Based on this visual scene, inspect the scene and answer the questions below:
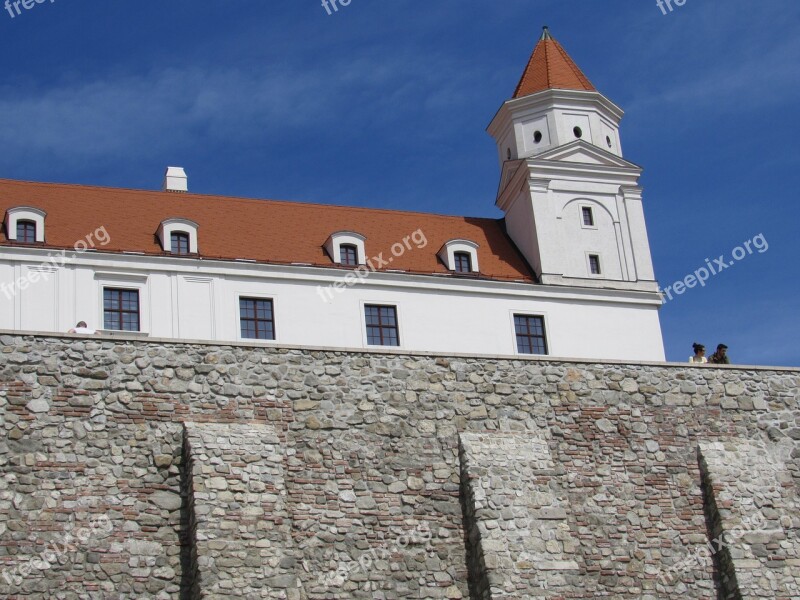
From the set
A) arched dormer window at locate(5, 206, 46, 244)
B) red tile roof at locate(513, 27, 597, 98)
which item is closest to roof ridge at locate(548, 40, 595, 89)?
red tile roof at locate(513, 27, 597, 98)

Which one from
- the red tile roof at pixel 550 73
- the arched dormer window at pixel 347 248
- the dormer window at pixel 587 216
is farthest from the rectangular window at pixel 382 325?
the red tile roof at pixel 550 73

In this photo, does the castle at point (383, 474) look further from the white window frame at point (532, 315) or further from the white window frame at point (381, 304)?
the white window frame at point (532, 315)

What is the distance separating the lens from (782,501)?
20.8 m

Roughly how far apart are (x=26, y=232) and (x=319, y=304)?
6842 millimetres

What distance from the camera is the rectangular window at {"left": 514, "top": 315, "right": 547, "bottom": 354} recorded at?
1244 inches

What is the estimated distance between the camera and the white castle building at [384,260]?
28.9m

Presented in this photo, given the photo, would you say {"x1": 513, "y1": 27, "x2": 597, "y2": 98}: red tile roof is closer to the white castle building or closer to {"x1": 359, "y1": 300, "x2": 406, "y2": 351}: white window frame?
the white castle building

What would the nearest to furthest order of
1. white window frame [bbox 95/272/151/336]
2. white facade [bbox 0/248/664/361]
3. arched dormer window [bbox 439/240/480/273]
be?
white facade [bbox 0/248/664/361]
white window frame [bbox 95/272/151/336]
arched dormer window [bbox 439/240/480/273]

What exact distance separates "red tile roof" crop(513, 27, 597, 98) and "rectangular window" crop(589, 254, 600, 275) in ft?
17.3

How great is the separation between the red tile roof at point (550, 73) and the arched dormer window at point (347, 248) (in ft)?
24.9

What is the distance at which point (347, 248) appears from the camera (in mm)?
31938

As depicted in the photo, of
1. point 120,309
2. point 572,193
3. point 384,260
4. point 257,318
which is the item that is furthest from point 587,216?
point 120,309

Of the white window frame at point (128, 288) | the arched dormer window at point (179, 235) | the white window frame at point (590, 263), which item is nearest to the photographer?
the white window frame at point (128, 288)

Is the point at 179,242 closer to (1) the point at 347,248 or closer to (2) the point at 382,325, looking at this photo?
(1) the point at 347,248
